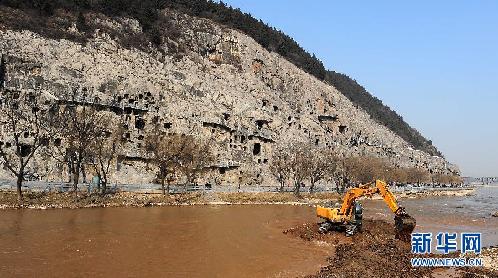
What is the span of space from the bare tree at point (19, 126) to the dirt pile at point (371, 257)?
45.8 m

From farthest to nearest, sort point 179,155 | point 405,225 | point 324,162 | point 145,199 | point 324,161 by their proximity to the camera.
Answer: point 324,161 < point 324,162 < point 179,155 < point 145,199 < point 405,225

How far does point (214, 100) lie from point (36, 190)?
4579 centimetres

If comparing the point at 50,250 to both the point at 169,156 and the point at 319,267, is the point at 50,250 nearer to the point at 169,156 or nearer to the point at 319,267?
the point at 319,267

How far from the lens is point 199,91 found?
8994 cm

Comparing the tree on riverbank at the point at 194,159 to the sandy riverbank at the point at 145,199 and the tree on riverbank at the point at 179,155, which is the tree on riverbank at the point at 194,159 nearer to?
the tree on riverbank at the point at 179,155

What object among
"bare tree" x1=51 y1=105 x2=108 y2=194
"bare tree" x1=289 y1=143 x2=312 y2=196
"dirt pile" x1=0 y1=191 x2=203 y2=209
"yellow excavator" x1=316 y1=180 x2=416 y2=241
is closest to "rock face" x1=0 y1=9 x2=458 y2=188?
"bare tree" x1=289 y1=143 x2=312 y2=196

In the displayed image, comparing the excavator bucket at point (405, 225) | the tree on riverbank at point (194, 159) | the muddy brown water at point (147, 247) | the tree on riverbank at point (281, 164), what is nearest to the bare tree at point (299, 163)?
the tree on riverbank at point (281, 164)

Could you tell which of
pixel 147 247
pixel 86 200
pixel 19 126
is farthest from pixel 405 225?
pixel 19 126

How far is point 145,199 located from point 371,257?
37578 millimetres

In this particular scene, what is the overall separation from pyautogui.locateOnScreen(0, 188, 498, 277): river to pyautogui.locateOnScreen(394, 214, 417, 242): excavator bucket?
4622mm

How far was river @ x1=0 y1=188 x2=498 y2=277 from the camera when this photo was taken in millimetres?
19797

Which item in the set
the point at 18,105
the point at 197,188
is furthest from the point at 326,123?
the point at 18,105

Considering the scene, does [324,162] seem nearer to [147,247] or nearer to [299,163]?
[299,163]

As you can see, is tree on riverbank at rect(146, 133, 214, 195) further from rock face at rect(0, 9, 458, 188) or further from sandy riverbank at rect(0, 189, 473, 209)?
sandy riverbank at rect(0, 189, 473, 209)
